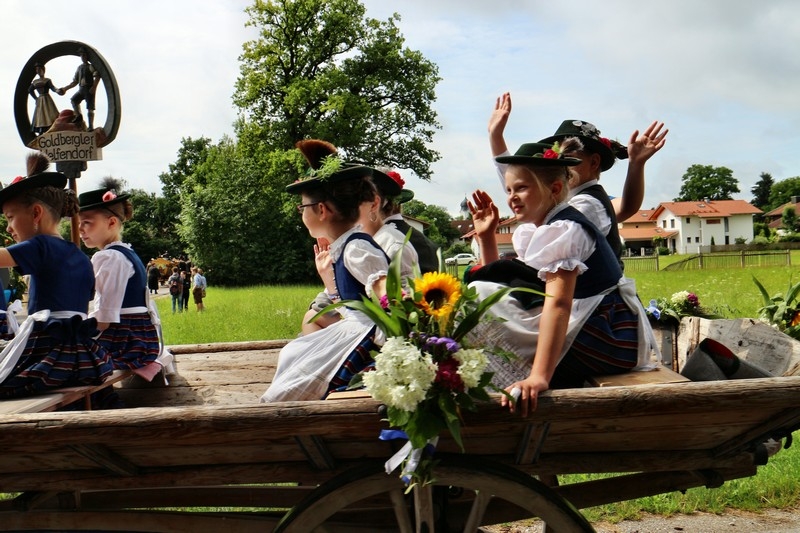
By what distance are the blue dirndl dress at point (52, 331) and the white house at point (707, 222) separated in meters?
93.0

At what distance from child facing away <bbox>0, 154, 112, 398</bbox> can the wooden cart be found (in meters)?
0.58

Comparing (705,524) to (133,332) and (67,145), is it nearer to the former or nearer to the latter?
(133,332)

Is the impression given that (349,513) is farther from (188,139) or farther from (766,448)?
(188,139)

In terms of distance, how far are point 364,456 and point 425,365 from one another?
544 mm

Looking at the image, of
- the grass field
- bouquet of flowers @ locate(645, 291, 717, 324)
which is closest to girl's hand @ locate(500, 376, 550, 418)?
bouquet of flowers @ locate(645, 291, 717, 324)

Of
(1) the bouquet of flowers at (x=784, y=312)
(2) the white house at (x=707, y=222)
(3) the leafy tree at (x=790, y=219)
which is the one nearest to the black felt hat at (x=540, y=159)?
(1) the bouquet of flowers at (x=784, y=312)

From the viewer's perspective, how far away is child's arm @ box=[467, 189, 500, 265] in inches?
Answer: 130

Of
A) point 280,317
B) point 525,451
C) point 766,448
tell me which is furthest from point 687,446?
point 280,317

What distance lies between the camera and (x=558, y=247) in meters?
2.46

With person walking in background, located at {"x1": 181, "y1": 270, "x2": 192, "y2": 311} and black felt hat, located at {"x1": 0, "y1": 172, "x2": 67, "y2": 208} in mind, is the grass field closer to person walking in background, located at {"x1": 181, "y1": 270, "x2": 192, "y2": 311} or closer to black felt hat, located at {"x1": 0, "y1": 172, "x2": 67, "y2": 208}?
person walking in background, located at {"x1": 181, "y1": 270, "x2": 192, "y2": 311}

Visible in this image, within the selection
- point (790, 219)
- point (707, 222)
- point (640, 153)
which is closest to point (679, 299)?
point (640, 153)

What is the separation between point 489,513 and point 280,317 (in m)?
11.0

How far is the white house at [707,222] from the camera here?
3516 inches

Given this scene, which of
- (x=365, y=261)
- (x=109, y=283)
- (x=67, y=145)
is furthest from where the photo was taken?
(x=67, y=145)
